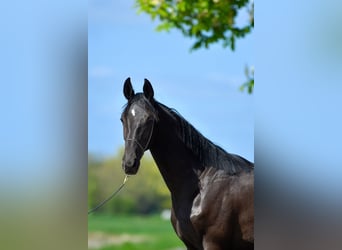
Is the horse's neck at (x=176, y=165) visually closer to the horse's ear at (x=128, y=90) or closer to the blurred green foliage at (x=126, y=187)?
the blurred green foliage at (x=126, y=187)

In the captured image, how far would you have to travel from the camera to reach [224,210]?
2.06 metres

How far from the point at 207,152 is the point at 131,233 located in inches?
18.4

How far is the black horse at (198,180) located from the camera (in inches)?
80.8

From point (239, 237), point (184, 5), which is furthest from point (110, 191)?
point (184, 5)

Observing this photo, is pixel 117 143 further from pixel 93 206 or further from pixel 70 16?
pixel 70 16

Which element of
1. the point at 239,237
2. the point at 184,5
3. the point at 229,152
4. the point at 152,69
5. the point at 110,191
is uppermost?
the point at 184,5

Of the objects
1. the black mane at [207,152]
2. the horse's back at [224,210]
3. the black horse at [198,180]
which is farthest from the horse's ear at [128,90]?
the horse's back at [224,210]

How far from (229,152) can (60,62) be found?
0.66 metres

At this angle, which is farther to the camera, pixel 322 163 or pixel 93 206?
pixel 93 206

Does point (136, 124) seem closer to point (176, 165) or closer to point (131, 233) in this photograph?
point (176, 165)

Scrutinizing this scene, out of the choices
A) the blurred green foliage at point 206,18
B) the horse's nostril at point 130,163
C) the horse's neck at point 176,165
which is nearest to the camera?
the horse's nostril at point 130,163

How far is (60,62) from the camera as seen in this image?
6.33 feet

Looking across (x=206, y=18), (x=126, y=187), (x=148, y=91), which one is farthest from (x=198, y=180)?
(x=206, y=18)

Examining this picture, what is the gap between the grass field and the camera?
213 cm
